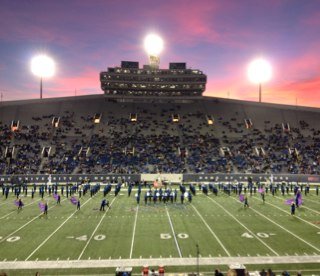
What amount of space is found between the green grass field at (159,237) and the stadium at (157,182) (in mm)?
79

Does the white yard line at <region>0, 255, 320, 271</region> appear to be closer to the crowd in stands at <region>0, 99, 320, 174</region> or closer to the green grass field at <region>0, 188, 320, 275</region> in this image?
the green grass field at <region>0, 188, 320, 275</region>

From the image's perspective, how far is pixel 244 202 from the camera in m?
25.1

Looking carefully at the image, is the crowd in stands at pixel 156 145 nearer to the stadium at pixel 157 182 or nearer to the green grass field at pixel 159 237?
the stadium at pixel 157 182

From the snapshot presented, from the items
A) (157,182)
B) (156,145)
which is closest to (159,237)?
(157,182)

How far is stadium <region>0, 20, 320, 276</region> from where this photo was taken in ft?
44.3

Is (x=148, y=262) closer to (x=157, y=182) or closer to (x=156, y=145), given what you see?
(x=157, y=182)

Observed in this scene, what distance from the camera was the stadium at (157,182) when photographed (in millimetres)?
13508

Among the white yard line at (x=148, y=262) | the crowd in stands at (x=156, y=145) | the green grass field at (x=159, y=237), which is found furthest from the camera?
the crowd in stands at (x=156, y=145)

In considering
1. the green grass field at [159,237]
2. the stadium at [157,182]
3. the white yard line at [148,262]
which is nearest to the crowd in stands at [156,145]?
the stadium at [157,182]

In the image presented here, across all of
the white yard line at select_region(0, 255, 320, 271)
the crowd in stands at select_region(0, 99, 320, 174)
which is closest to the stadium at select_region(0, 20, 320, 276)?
the white yard line at select_region(0, 255, 320, 271)

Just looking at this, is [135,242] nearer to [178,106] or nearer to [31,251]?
[31,251]

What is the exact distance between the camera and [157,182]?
1336 inches

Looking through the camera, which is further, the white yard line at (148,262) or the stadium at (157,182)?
the stadium at (157,182)

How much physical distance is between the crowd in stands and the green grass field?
1904 cm
